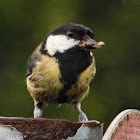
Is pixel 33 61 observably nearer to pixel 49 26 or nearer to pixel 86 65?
pixel 86 65

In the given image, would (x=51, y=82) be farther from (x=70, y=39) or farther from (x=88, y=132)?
(x=88, y=132)

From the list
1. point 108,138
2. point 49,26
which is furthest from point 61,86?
point 49,26

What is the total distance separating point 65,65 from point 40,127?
Result: 46.7 inches

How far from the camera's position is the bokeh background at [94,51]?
5363 mm

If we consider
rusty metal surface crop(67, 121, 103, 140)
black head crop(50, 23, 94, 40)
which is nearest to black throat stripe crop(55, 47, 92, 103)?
black head crop(50, 23, 94, 40)

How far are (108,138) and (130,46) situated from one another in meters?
3.76

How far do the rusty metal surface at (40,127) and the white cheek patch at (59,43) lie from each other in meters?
1.12

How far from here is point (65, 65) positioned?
3473 millimetres

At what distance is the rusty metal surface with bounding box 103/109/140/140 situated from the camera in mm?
2096

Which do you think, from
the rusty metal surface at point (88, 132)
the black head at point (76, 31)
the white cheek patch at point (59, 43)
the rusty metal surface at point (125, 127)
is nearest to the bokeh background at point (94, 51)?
the white cheek patch at point (59, 43)

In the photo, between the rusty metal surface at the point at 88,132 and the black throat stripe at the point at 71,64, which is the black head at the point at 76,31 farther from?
the rusty metal surface at the point at 88,132

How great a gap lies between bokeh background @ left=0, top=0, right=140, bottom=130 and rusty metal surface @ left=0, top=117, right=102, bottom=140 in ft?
9.42

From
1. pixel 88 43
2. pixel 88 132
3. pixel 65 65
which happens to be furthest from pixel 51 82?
pixel 88 132

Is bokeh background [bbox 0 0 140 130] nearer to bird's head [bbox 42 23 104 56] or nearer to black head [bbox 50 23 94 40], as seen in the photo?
bird's head [bbox 42 23 104 56]
